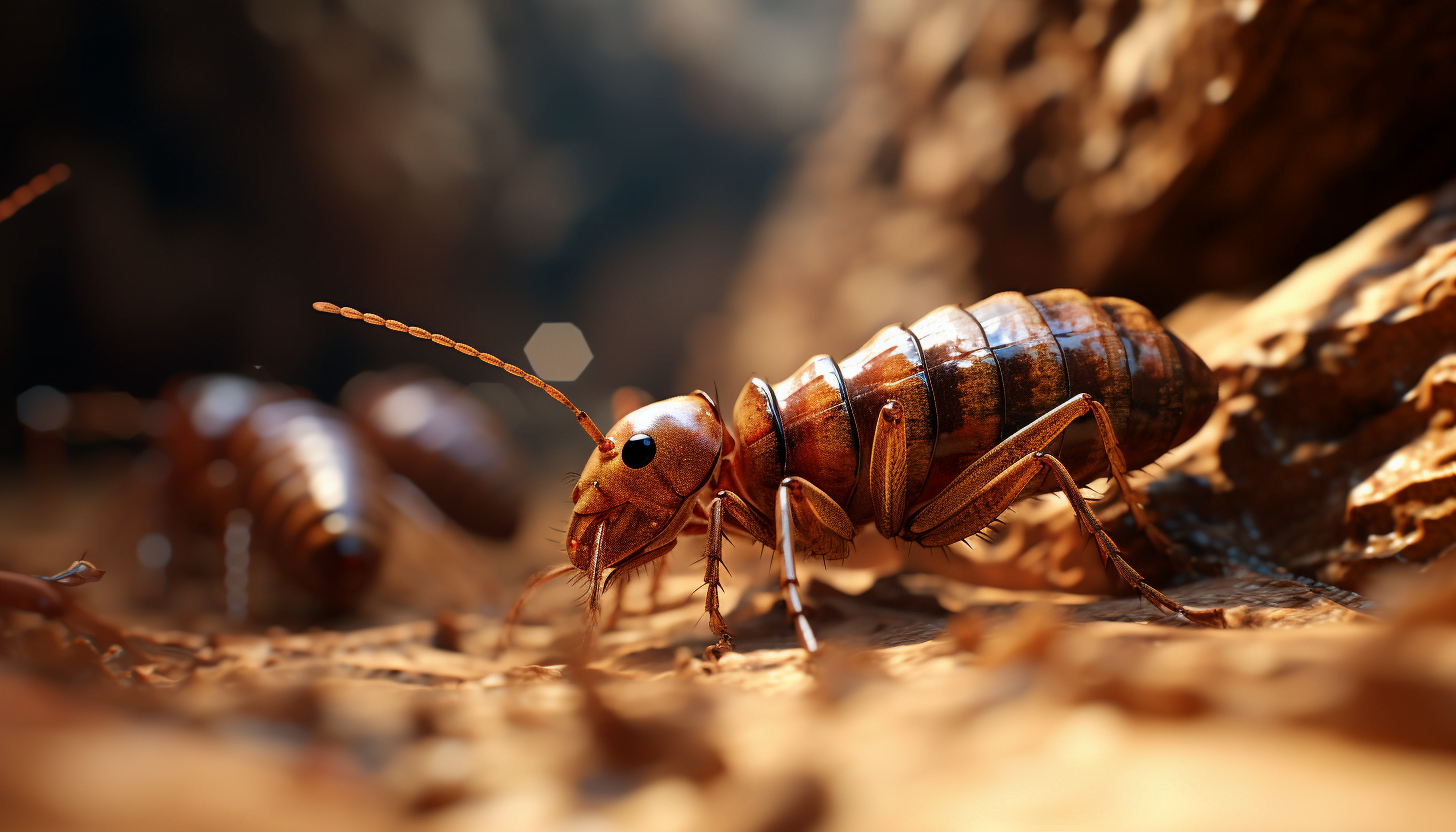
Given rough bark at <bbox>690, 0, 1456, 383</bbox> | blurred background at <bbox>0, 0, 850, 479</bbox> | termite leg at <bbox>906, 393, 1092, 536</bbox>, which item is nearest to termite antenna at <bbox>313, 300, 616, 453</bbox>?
termite leg at <bbox>906, 393, 1092, 536</bbox>

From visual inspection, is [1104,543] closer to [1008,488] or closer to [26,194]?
[1008,488]

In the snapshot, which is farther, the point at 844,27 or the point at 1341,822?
the point at 844,27

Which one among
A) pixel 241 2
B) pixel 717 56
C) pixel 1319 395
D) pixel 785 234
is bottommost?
pixel 1319 395

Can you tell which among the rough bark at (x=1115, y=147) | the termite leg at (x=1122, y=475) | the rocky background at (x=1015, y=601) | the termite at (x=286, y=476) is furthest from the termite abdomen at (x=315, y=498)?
the rough bark at (x=1115, y=147)

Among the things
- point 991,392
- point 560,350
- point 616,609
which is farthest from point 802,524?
point 560,350

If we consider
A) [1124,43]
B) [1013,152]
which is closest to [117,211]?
[1013,152]

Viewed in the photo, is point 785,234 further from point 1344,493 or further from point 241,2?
point 1344,493
